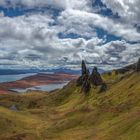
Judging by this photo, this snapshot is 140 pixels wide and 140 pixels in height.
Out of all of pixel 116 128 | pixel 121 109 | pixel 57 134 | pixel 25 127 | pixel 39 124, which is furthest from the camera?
pixel 39 124

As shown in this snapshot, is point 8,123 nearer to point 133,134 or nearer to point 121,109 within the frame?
point 121,109

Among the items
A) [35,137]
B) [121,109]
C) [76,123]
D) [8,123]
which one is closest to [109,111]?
[121,109]

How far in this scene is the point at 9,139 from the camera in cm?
11938

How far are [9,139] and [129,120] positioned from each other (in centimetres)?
4536

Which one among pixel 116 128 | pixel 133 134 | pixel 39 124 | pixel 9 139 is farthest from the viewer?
pixel 39 124

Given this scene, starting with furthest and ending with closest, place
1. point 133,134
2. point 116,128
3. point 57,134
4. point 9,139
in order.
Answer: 1. point 57,134
2. point 9,139
3. point 116,128
4. point 133,134

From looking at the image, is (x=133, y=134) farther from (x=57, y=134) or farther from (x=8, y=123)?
(x=8, y=123)

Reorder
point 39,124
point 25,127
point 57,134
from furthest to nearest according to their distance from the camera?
1. point 39,124
2. point 25,127
3. point 57,134

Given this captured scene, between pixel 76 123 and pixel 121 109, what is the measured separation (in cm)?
2250

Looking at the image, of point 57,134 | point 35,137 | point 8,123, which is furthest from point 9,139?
point 8,123

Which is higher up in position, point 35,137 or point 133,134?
point 133,134

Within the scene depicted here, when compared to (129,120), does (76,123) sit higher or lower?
lower

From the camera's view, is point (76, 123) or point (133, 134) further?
point (76, 123)

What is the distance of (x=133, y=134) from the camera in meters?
93.8
